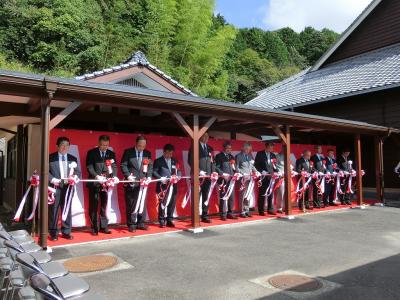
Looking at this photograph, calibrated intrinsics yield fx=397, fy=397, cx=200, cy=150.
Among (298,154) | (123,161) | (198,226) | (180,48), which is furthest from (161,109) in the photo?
(180,48)

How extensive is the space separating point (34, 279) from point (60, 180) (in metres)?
4.23

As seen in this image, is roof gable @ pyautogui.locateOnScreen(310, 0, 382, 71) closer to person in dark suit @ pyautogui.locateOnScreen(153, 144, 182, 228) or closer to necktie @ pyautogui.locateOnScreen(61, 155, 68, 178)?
person in dark suit @ pyautogui.locateOnScreen(153, 144, 182, 228)

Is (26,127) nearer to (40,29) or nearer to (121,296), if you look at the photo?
(121,296)

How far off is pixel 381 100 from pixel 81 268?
11581 mm

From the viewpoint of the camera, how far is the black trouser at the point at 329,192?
1102cm

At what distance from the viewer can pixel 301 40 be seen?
5669 cm

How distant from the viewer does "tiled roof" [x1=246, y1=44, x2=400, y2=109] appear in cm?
1320

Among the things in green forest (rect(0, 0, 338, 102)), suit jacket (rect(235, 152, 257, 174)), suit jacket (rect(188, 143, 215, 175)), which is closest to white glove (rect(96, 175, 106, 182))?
suit jacket (rect(188, 143, 215, 175))

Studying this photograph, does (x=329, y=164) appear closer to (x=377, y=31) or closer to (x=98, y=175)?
(x=98, y=175)

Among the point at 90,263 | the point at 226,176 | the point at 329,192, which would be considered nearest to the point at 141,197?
the point at 226,176

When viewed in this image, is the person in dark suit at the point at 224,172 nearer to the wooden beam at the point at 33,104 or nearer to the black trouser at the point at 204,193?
the black trouser at the point at 204,193

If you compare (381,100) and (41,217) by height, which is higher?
(381,100)

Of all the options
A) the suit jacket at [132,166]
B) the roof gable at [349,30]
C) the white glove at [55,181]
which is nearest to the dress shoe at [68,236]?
the white glove at [55,181]

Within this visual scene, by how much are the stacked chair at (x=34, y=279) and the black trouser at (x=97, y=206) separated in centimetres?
319
